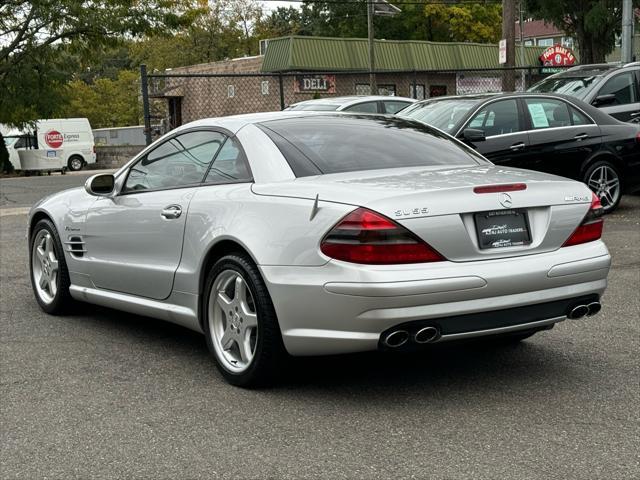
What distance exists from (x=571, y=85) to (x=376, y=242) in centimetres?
1093

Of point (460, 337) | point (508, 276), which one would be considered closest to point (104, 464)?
point (460, 337)

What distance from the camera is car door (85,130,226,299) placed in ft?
18.2

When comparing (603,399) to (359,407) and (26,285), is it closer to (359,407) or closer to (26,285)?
(359,407)

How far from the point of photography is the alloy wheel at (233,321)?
491 cm

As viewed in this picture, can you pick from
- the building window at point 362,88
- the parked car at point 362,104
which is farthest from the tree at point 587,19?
the parked car at point 362,104

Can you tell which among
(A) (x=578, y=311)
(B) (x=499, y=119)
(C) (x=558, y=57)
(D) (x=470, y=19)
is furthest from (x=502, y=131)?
(D) (x=470, y=19)

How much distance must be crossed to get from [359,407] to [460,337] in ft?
1.96

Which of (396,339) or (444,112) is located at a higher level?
(444,112)

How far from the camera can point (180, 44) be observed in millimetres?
75938

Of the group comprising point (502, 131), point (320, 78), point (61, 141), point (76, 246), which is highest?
point (320, 78)

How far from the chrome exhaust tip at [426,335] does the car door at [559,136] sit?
7.69 m

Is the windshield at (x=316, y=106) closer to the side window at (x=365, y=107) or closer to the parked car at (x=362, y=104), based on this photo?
the parked car at (x=362, y=104)

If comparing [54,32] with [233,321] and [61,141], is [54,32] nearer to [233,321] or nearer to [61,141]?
[61,141]

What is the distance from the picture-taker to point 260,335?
4.72 m
